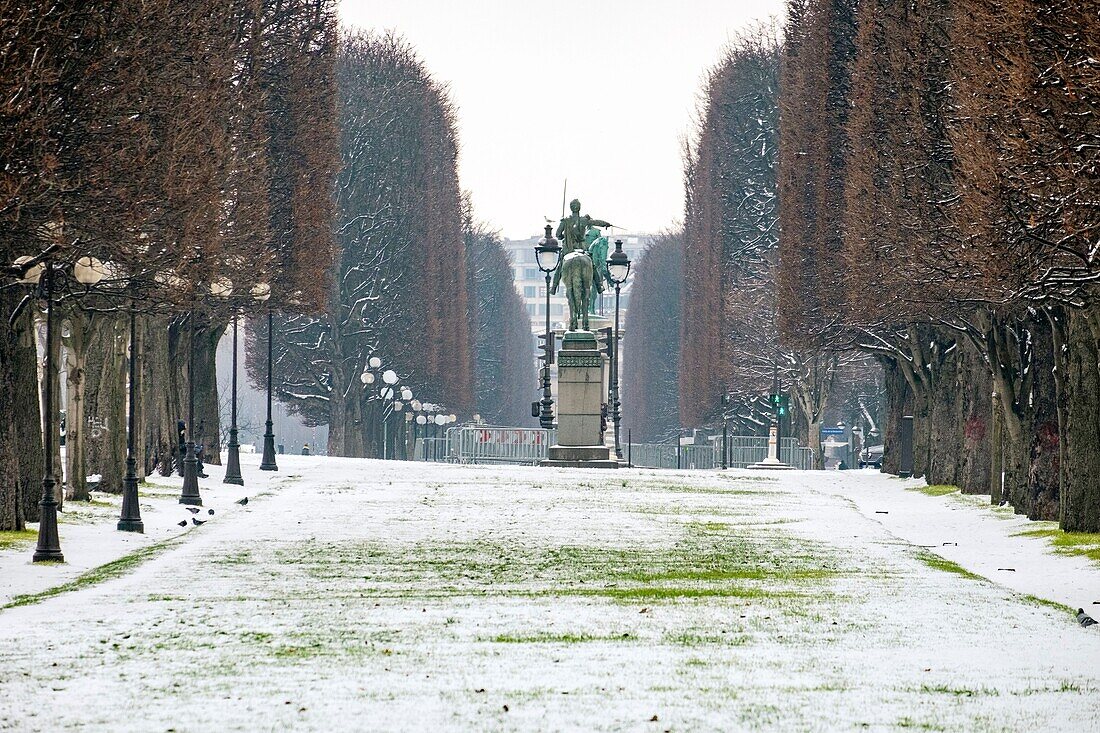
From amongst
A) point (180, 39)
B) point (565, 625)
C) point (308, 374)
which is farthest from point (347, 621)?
point (308, 374)

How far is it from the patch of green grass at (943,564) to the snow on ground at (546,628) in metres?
0.13

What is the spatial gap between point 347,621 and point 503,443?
54.8m

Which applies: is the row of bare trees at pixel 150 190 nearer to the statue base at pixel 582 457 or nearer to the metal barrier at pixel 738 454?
the statue base at pixel 582 457

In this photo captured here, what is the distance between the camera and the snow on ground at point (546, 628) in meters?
12.0

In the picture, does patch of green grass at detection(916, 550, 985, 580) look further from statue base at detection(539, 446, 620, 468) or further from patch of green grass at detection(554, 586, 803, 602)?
statue base at detection(539, 446, 620, 468)

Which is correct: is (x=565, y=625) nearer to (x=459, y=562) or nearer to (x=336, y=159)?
(x=459, y=562)

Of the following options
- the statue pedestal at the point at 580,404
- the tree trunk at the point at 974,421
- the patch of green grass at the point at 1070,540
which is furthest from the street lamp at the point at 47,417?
the statue pedestal at the point at 580,404

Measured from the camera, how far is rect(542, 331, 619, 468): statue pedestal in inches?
2002

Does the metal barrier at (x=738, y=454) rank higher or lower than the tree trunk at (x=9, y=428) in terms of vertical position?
lower

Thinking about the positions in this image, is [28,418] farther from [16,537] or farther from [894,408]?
[894,408]

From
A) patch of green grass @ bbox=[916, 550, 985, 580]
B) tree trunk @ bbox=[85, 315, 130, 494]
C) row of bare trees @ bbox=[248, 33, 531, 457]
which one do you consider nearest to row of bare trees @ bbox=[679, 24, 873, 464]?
row of bare trees @ bbox=[248, 33, 531, 457]

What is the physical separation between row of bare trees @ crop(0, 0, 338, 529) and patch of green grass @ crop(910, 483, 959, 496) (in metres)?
14.1

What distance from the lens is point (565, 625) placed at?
1655 cm

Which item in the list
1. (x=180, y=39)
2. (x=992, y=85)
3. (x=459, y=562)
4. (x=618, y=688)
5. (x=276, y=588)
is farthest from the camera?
(x=180, y=39)
